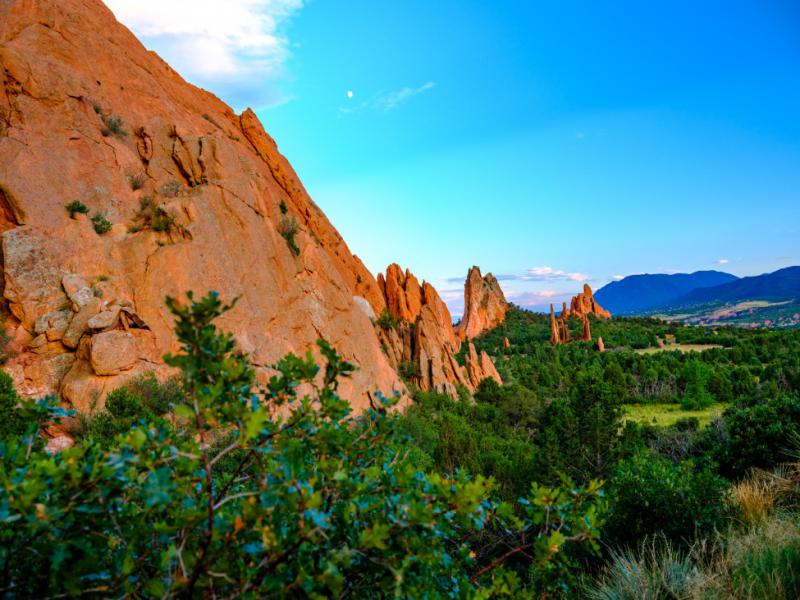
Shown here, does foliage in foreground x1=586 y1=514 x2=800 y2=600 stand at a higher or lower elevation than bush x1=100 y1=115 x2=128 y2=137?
lower

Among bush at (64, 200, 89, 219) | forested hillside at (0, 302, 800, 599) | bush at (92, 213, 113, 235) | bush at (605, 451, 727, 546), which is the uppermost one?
bush at (64, 200, 89, 219)

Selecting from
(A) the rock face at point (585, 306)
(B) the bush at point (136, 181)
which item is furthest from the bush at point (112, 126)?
(A) the rock face at point (585, 306)

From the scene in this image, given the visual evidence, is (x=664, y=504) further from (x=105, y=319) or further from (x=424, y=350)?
(x=424, y=350)

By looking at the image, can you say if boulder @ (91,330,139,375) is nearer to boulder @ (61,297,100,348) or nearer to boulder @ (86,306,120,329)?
boulder @ (86,306,120,329)

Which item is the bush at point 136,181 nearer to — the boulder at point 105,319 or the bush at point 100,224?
the bush at point 100,224

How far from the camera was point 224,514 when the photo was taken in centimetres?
261

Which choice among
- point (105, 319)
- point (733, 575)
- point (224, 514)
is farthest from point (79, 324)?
point (733, 575)

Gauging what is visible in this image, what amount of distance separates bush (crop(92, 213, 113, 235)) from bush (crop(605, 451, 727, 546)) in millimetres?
22297

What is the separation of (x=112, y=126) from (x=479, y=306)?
3477 inches

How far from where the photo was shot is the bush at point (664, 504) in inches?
302

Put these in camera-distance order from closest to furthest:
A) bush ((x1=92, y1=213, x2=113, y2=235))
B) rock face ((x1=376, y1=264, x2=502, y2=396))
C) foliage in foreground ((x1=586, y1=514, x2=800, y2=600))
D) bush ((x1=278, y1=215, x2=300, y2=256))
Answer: foliage in foreground ((x1=586, y1=514, x2=800, y2=600)) → bush ((x1=92, y1=213, x2=113, y2=235)) → bush ((x1=278, y1=215, x2=300, y2=256)) → rock face ((x1=376, y1=264, x2=502, y2=396))

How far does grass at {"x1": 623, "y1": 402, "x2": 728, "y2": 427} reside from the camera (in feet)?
137

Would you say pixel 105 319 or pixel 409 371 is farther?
pixel 409 371

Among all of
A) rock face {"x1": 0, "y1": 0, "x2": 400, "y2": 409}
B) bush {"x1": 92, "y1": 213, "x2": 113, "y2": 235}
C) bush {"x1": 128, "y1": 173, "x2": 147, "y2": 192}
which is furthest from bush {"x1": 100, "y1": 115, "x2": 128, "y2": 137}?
bush {"x1": 92, "y1": 213, "x2": 113, "y2": 235}
